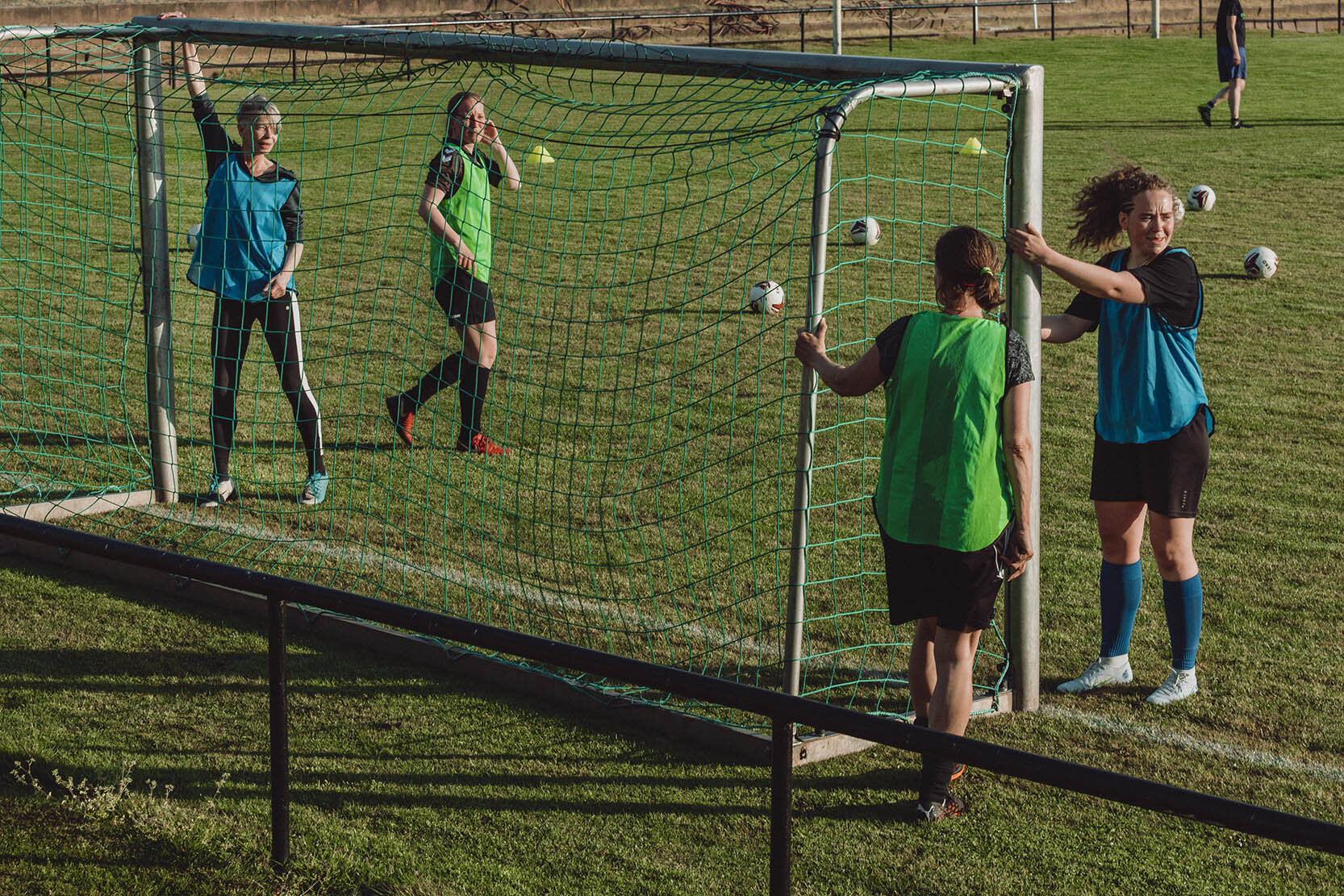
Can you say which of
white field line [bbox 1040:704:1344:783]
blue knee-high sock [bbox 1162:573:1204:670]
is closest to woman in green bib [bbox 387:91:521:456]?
white field line [bbox 1040:704:1344:783]

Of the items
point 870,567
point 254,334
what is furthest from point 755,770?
point 254,334

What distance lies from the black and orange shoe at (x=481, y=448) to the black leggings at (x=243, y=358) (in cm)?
85

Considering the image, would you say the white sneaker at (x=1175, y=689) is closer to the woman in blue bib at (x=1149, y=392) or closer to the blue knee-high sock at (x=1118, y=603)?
the woman in blue bib at (x=1149, y=392)

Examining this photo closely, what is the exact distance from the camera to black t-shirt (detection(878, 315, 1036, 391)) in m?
4.20

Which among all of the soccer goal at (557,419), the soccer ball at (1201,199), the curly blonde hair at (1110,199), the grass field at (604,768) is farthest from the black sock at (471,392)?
the soccer ball at (1201,199)

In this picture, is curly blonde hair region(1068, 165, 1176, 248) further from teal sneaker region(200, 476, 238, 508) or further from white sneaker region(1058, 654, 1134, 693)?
teal sneaker region(200, 476, 238, 508)

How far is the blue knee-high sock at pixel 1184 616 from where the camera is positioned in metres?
4.99

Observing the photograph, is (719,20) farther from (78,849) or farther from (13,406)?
(78,849)

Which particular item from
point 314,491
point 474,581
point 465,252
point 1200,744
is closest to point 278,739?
point 474,581

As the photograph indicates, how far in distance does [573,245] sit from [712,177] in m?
3.91

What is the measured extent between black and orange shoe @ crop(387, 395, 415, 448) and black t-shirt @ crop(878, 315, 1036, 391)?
4174mm

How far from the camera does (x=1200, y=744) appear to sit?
15.5 ft

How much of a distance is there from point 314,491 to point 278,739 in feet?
11.8

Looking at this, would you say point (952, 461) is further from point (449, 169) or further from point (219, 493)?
point (219, 493)
